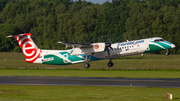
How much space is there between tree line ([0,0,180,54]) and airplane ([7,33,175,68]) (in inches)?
1857

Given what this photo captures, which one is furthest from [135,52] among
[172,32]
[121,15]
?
[121,15]

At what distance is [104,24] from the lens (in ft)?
411

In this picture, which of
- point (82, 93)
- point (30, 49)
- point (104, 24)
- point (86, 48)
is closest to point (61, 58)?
point (86, 48)

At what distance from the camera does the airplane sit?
153 ft

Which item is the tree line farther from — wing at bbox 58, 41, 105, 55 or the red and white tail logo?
wing at bbox 58, 41, 105, 55

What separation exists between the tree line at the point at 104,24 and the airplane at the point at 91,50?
4718cm

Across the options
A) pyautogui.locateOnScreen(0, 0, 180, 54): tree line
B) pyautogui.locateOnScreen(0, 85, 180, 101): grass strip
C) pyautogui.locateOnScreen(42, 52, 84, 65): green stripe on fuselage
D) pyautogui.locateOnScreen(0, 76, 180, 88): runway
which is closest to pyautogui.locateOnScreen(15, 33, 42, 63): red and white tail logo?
pyautogui.locateOnScreen(42, 52, 84, 65): green stripe on fuselage

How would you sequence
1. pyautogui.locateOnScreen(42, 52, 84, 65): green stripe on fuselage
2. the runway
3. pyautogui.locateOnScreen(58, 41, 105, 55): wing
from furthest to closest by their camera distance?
pyautogui.locateOnScreen(42, 52, 84, 65): green stripe on fuselage < pyautogui.locateOnScreen(58, 41, 105, 55): wing < the runway

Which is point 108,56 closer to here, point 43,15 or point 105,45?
point 105,45

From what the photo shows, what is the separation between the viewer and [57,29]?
133 meters

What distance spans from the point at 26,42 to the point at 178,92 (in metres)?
32.1

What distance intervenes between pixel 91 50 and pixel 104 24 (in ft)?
254

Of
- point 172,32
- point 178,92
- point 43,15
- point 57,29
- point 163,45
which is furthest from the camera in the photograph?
point 43,15

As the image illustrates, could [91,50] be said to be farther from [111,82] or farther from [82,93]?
[82,93]
